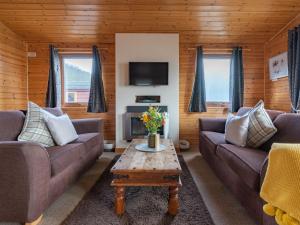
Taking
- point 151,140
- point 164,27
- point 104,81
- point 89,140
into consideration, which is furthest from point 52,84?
point 151,140

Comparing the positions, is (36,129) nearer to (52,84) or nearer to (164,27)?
(52,84)

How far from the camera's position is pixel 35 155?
1.58 metres

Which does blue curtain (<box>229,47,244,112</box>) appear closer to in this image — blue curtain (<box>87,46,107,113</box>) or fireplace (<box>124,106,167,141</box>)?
fireplace (<box>124,106,167,141</box>)

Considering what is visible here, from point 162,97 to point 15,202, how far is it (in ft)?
10.2

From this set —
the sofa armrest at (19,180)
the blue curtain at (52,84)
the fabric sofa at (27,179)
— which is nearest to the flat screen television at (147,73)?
the blue curtain at (52,84)

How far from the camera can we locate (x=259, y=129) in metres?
2.35

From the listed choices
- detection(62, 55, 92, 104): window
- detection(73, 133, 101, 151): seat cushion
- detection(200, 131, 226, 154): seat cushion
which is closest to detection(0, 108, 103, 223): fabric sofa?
detection(73, 133, 101, 151): seat cushion

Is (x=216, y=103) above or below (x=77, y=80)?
below

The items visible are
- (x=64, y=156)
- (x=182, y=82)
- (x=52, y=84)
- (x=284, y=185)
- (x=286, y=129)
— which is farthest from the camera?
(x=182, y=82)

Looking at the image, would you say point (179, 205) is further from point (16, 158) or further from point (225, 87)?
point (225, 87)


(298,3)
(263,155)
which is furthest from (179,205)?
(298,3)

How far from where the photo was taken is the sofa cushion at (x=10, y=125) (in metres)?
2.28

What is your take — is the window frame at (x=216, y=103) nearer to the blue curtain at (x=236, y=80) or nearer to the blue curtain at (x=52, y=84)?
the blue curtain at (x=236, y=80)

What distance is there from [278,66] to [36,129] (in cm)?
404
